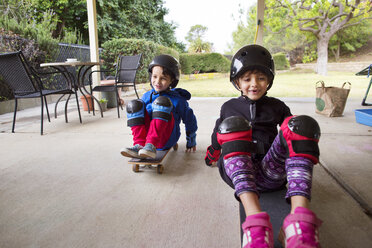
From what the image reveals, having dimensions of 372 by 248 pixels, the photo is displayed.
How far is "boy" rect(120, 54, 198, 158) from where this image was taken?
1543 mm

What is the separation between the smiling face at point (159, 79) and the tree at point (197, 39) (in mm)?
13199

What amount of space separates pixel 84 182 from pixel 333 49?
1149 centimetres

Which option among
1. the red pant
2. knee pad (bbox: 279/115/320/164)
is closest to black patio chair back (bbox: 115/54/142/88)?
the red pant

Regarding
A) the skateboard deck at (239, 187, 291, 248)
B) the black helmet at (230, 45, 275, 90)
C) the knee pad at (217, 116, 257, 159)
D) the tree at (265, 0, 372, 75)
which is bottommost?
the skateboard deck at (239, 187, 291, 248)

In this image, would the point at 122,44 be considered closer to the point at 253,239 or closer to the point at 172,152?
the point at 172,152

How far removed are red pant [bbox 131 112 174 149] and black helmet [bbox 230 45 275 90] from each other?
589 mm

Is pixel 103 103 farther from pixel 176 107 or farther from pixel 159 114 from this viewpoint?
pixel 159 114

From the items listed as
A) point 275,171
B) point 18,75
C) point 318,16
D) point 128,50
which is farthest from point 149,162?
point 318,16

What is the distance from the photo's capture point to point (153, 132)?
5.06ft

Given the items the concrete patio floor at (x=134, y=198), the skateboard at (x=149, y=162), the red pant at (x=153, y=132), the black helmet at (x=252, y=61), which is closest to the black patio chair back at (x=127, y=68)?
the concrete patio floor at (x=134, y=198)

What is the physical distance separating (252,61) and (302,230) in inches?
31.6

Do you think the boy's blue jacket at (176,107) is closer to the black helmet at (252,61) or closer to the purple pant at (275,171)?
the black helmet at (252,61)

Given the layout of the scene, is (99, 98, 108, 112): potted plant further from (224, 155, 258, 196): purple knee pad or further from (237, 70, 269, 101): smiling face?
(224, 155, 258, 196): purple knee pad

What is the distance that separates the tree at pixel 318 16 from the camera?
7.12 metres
